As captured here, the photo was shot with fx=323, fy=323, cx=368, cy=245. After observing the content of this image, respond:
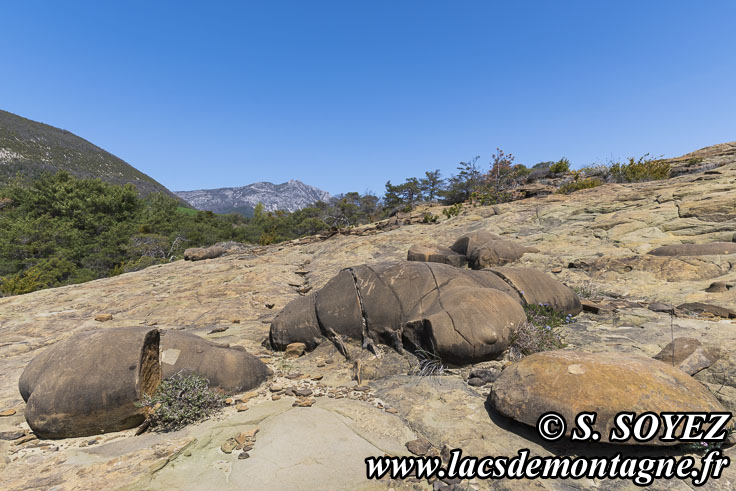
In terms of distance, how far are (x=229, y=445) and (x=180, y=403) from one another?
3.43 ft

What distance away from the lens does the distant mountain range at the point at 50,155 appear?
66938 millimetres

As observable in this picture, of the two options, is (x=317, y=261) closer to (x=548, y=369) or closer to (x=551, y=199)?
(x=548, y=369)

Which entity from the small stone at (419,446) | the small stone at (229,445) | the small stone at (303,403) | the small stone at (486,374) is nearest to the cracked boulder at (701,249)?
the small stone at (486,374)

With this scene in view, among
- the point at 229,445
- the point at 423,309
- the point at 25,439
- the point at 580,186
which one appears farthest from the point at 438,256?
the point at 580,186

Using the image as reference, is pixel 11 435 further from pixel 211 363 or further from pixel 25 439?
pixel 211 363

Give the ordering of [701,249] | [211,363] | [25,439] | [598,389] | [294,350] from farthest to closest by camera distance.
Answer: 1. [701,249]
2. [294,350]
3. [211,363]
4. [25,439]
5. [598,389]

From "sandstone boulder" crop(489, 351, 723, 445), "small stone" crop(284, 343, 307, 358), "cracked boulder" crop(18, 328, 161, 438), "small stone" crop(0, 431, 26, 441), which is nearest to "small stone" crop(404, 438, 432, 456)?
"sandstone boulder" crop(489, 351, 723, 445)

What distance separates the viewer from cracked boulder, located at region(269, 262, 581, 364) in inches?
184

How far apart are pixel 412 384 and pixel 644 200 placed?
46.5 ft

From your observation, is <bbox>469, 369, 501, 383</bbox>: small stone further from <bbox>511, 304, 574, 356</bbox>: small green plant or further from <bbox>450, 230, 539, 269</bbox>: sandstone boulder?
<bbox>450, 230, 539, 269</bbox>: sandstone boulder

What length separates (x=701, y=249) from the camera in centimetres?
775

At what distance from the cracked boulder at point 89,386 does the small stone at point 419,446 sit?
3.02 meters

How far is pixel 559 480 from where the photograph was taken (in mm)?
2643

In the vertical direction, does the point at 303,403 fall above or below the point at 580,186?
below
